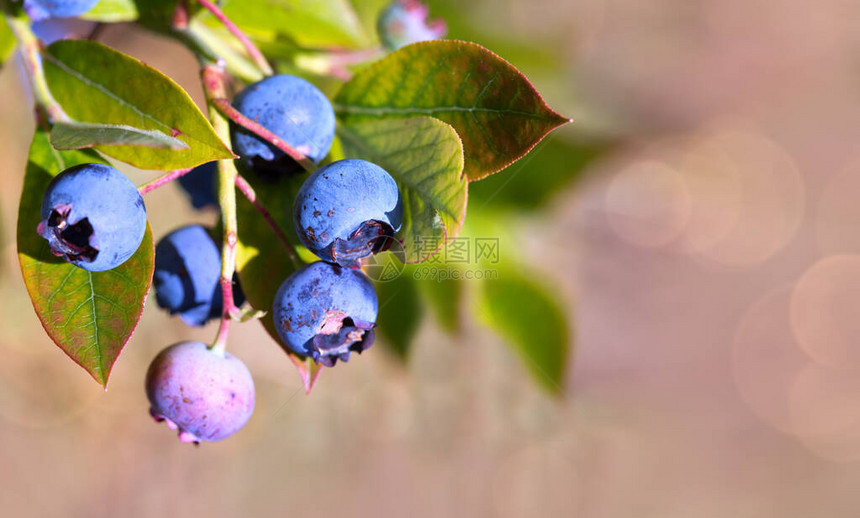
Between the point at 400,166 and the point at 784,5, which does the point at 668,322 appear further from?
the point at 400,166

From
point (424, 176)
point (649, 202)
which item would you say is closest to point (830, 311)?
point (649, 202)

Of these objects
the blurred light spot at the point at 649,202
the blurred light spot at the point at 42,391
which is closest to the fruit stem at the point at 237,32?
the blurred light spot at the point at 42,391

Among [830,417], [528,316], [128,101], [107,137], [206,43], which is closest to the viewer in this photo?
[107,137]

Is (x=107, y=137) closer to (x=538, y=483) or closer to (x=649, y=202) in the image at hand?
(x=538, y=483)

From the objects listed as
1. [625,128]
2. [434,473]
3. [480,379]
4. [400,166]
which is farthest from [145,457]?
[400,166]

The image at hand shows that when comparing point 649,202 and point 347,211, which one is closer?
point 347,211
